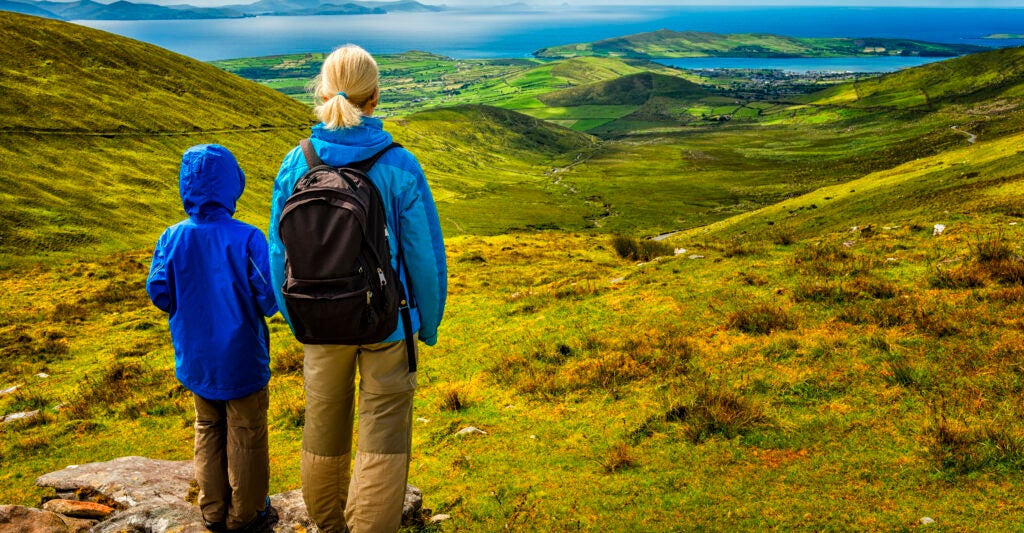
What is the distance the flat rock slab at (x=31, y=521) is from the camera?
5405 millimetres

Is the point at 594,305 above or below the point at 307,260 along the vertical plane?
below

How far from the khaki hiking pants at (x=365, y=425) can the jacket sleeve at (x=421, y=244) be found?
1.75ft

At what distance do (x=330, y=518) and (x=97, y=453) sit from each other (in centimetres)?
715

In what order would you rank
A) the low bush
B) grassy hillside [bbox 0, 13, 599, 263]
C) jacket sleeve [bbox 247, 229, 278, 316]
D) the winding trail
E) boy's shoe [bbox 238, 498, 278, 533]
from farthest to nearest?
1. the winding trail
2. grassy hillside [bbox 0, 13, 599, 263]
3. the low bush
4. boy's shoe [bbox 238, 498, 278, 533]
5. jacket sleeve [bbox 247, 229, 278, 316]

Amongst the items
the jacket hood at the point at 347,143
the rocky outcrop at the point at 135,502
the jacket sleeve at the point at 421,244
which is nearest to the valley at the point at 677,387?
the rocky outcrop at the point at 135,502

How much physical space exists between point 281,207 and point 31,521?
406 centimetres

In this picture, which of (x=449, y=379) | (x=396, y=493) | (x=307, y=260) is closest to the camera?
(x=307, y=260)

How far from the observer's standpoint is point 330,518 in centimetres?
580

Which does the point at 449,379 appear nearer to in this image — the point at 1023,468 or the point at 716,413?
the point at 716,413

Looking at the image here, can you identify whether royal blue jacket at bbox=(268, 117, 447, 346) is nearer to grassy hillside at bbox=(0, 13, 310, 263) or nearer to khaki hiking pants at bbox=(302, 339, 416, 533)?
khaki hiking pants at bbox=(302, 339, 416, 533)

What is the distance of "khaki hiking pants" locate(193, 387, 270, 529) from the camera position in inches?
241

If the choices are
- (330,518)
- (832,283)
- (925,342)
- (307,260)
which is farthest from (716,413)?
(832,283)

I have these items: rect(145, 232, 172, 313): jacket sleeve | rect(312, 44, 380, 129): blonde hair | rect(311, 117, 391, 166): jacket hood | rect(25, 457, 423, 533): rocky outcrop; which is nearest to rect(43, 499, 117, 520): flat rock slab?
rect(25, 457, 423, 533): rocky outcrop

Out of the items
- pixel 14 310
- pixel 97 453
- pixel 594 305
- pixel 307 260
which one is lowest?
pixel 14 310
